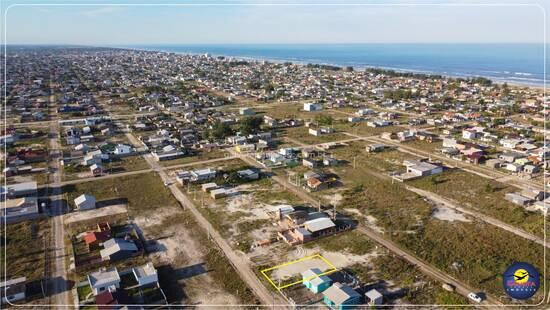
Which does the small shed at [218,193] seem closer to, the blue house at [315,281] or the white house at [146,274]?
the white house at [146,274]

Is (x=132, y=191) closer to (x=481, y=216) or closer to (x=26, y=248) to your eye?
(x=26, y=248)

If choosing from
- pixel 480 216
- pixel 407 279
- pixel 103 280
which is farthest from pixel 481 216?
pixel 103 280

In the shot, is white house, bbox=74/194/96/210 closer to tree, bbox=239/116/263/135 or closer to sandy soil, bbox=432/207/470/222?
tree, bbox=239/116/263/135

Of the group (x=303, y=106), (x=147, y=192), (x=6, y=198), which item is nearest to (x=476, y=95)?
(x=303, y=106)

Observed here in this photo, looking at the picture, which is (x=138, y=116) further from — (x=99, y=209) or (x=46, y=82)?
(x=46, y=82)

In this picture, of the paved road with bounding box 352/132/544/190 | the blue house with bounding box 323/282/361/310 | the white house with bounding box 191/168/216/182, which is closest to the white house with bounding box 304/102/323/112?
the paved road with bounding box 352/132/544/190
